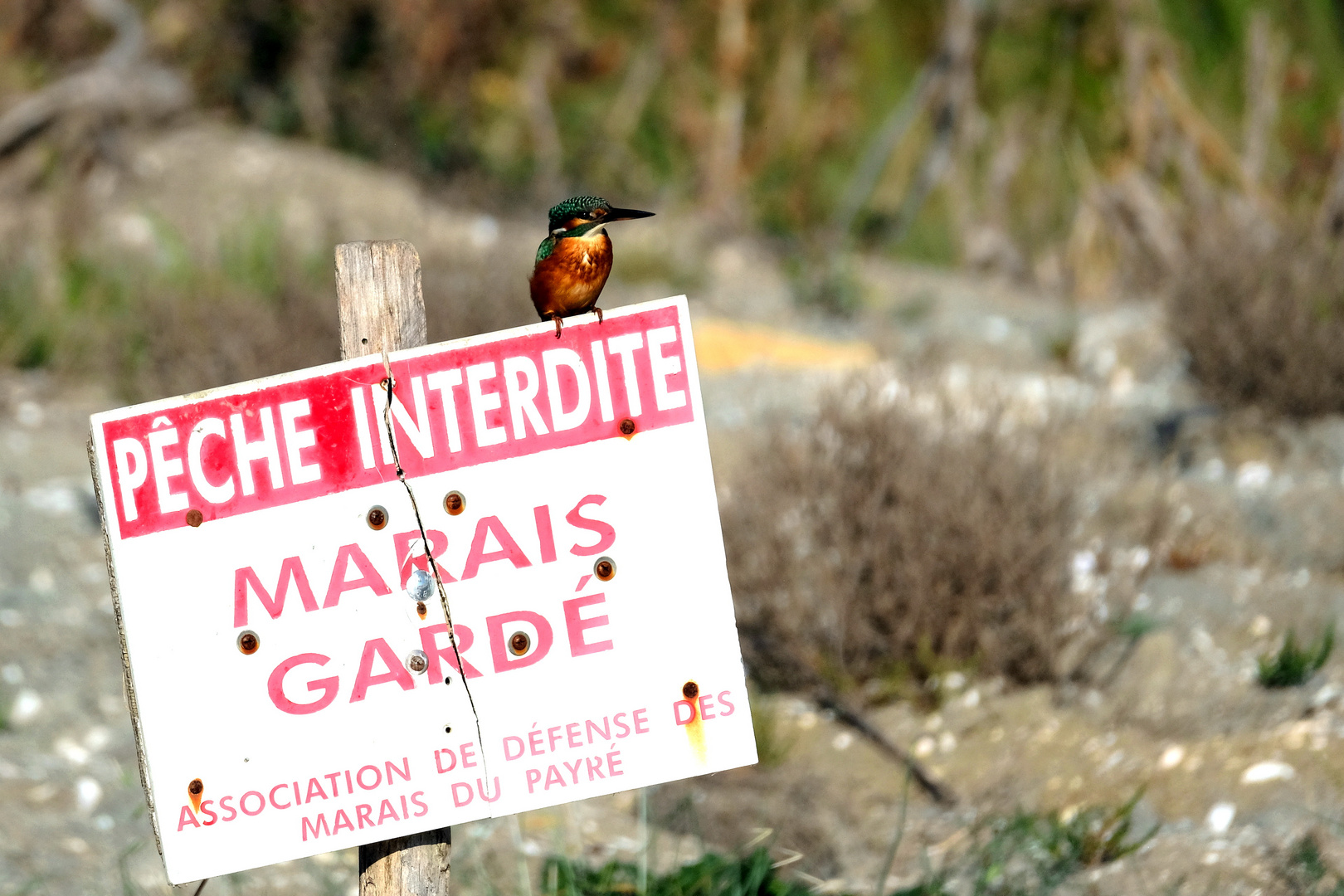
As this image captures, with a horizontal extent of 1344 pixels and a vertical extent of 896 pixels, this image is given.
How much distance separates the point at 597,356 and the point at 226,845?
2.46 ft

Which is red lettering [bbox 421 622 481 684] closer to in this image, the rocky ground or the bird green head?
the bird green head

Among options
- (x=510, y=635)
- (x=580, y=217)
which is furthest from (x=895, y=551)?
(x=510, y=635)

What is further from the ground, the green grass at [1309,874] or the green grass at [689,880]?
the green grass at [689,880]

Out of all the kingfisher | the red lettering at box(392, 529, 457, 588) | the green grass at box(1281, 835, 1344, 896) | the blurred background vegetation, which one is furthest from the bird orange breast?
the blurred background vegetation

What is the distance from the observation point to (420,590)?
1.74m

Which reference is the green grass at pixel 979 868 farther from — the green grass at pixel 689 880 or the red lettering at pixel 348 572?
the red lettering at pixel 348 572

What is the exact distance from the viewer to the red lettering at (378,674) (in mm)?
1731

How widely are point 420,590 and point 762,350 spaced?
17.6 feet

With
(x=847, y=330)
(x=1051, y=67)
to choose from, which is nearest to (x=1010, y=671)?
(x=847, y=330)

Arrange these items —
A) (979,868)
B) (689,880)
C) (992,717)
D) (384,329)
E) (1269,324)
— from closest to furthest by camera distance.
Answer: (384,329) < (689,880) < (979,868) < (992,717) < (1269,324)

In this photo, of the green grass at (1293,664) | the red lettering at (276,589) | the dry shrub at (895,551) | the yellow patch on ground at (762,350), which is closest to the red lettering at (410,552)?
the red lettering at (276,589)

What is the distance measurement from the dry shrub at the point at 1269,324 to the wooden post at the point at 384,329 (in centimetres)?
423

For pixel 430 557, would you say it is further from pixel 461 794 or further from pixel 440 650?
pixel 461 794

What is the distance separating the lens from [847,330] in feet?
26.3
